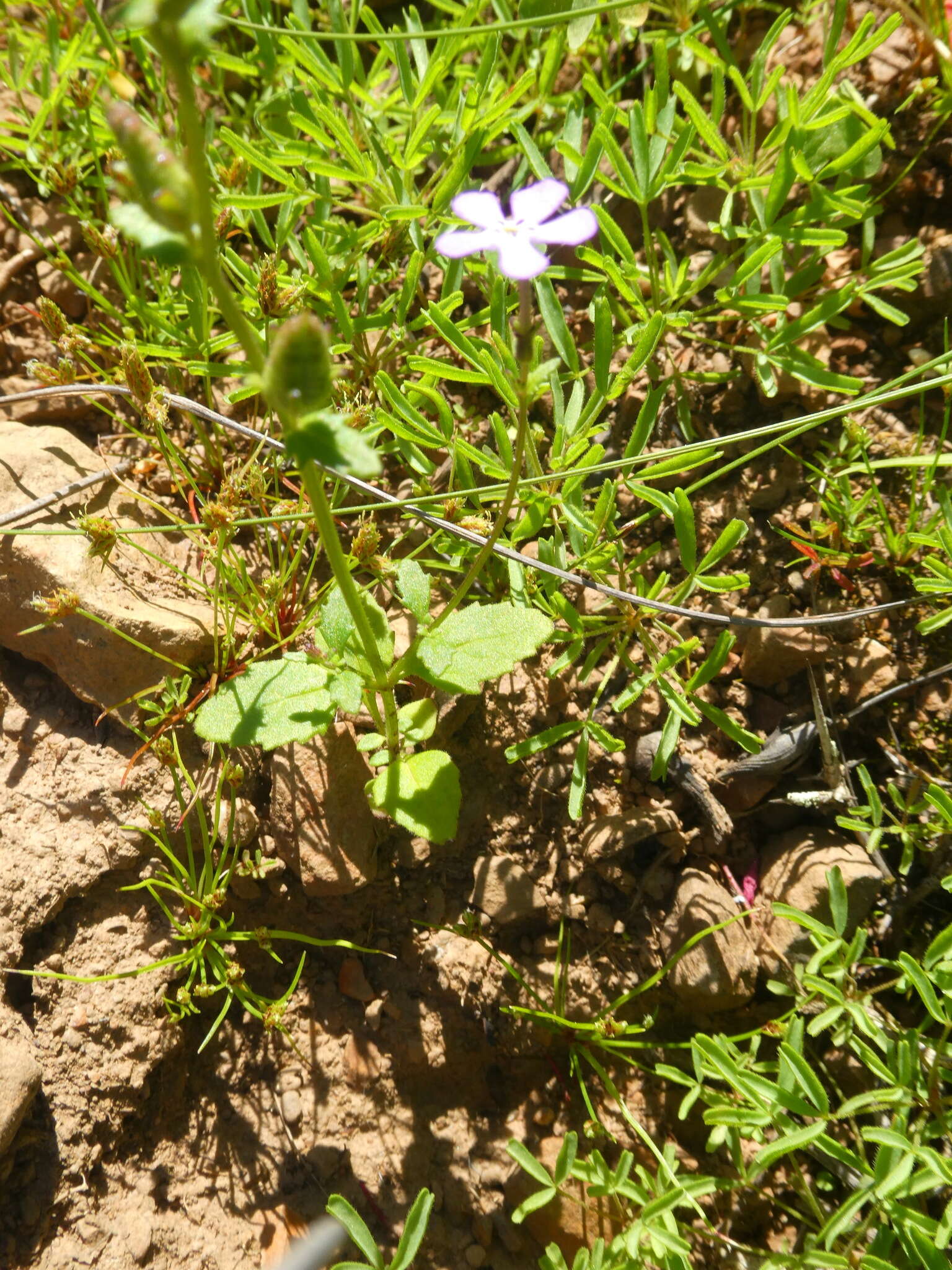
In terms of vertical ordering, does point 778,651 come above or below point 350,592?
below

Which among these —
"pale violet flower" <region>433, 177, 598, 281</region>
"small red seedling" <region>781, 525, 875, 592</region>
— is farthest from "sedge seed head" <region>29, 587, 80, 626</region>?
"small red seedling" <region>781, 525, 875, 592</region>

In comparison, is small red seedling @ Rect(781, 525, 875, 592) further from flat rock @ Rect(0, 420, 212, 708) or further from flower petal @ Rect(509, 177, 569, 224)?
flat rock @ Rect(0, 420, 212, 708)

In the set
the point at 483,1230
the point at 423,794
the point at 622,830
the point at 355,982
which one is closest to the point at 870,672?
the point at 622,830

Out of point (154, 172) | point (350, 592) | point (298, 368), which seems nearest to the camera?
point (154, 172)

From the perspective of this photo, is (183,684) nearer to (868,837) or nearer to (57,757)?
(57,757)

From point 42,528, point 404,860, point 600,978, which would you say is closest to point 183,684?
point 42,528

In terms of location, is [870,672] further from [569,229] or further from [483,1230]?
[483,1230]

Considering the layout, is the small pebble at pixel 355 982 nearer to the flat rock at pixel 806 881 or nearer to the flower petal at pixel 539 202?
the flat rock at pixel 806 881
